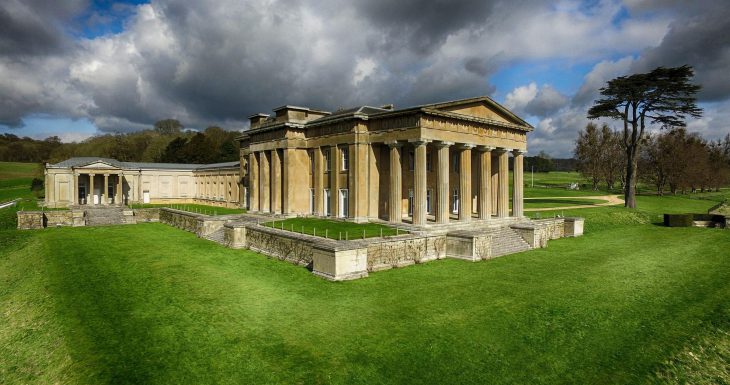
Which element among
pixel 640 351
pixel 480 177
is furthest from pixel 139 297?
pixel 480 177

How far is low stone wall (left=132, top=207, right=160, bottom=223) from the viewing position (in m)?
41.8

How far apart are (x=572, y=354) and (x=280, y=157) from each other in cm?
2894

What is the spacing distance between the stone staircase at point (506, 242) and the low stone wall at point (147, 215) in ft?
113

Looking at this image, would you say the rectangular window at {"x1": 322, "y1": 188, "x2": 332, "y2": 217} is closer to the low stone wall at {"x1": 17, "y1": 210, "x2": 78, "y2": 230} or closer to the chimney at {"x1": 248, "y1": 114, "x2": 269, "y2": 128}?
the chimney at {"x1": 248, "y1": 114, "x2": 269, "y2": 128}

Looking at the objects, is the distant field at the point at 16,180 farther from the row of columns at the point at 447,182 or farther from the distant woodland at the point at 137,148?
the row of columns at the point at 447,182

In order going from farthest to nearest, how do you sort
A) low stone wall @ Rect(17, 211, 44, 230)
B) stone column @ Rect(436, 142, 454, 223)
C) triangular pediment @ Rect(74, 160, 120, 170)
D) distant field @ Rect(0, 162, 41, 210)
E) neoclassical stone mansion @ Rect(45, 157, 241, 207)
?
distant field @ Rect(0, 162, 41, 210) < triangular pediment @ Rect(74, 160, 120, 170) < neoclassical stone mansion @ Rect(45, 157, 241, 207) < low stone wall @ Rect(17, 211, 44, 230) < stone column @ Rect(436, 142, 454, 223)

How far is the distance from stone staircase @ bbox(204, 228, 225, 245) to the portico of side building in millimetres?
5718

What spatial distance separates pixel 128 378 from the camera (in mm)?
Result: 10164

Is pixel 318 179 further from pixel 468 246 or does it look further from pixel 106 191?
pixel 106 191

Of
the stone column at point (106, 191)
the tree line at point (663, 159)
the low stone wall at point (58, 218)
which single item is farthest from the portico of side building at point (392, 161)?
the tree line at point (663, 159)

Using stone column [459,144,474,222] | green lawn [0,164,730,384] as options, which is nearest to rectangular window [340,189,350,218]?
stone column [459,144,474,222]

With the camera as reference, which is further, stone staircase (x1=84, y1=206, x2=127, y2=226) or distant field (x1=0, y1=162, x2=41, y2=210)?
distant field (x1=0, y1=162, x2=41, y2=210)

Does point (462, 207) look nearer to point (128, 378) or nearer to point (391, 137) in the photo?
point (391, 137)

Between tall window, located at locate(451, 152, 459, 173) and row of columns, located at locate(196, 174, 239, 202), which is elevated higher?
tall window, located at locate(451, 152, 459, 173)
